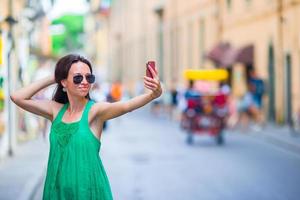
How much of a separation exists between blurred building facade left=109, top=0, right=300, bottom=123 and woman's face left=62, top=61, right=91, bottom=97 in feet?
72.3

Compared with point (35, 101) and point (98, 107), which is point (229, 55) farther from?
point (98, 107)

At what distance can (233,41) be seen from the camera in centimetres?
3647

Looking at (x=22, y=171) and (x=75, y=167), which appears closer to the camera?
(x=75, y=167)

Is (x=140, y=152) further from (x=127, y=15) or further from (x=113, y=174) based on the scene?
(x=127, y=15)

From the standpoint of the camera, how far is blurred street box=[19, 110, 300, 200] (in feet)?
40.1

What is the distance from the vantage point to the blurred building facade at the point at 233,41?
28172mm

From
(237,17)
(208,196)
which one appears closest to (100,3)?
(237,17)

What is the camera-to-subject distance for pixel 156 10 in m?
55.9

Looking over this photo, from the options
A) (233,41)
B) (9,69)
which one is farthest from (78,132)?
(233,41)

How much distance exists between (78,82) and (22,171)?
31.8 ft

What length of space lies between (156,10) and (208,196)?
147ft

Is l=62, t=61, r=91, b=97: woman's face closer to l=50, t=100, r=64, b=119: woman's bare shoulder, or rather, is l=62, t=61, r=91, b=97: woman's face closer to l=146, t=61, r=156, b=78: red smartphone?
l=50, t=100, r=64, b=119: woman's bare shoulder

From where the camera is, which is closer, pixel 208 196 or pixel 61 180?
pixel 61 180

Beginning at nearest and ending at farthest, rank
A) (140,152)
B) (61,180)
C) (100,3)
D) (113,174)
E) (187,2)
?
1. (61,180)
2. (113,174)
3. (140,152)
4. (187,2)
5. (100,3)
